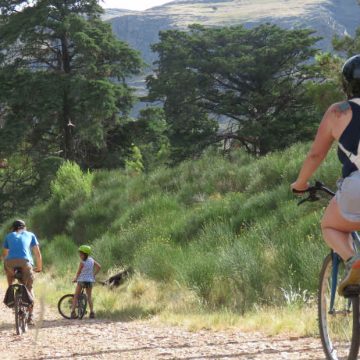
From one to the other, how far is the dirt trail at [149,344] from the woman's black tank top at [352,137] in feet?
7.58

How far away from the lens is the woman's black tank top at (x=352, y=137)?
364 centimetres

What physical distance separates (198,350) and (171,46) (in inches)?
1187

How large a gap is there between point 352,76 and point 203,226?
1315cm

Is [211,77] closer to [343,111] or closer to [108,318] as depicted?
[108,318]

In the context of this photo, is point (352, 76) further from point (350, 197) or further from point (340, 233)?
point (340, 233)

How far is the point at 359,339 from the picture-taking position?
3.78 metres

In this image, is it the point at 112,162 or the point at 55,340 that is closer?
the point at 55,340

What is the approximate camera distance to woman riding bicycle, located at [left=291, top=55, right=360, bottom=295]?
3.60 metres

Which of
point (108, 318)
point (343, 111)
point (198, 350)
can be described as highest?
point (343, 111)

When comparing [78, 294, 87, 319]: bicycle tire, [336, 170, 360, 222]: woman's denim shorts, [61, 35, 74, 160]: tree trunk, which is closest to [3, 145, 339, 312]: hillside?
[78, 294, 87, 319]: bicycle tire

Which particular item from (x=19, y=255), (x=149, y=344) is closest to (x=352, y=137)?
(x=149, y=344)

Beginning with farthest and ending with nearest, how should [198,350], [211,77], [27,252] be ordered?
[211,77] < [27,252] < [198,350]

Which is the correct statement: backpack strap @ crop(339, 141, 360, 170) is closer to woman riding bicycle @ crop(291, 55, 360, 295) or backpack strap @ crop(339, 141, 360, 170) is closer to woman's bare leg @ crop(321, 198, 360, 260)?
woman riding bicycle @ crop(291, 55, 360, 295)

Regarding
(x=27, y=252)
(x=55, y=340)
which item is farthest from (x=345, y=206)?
(x=27, y=252)
